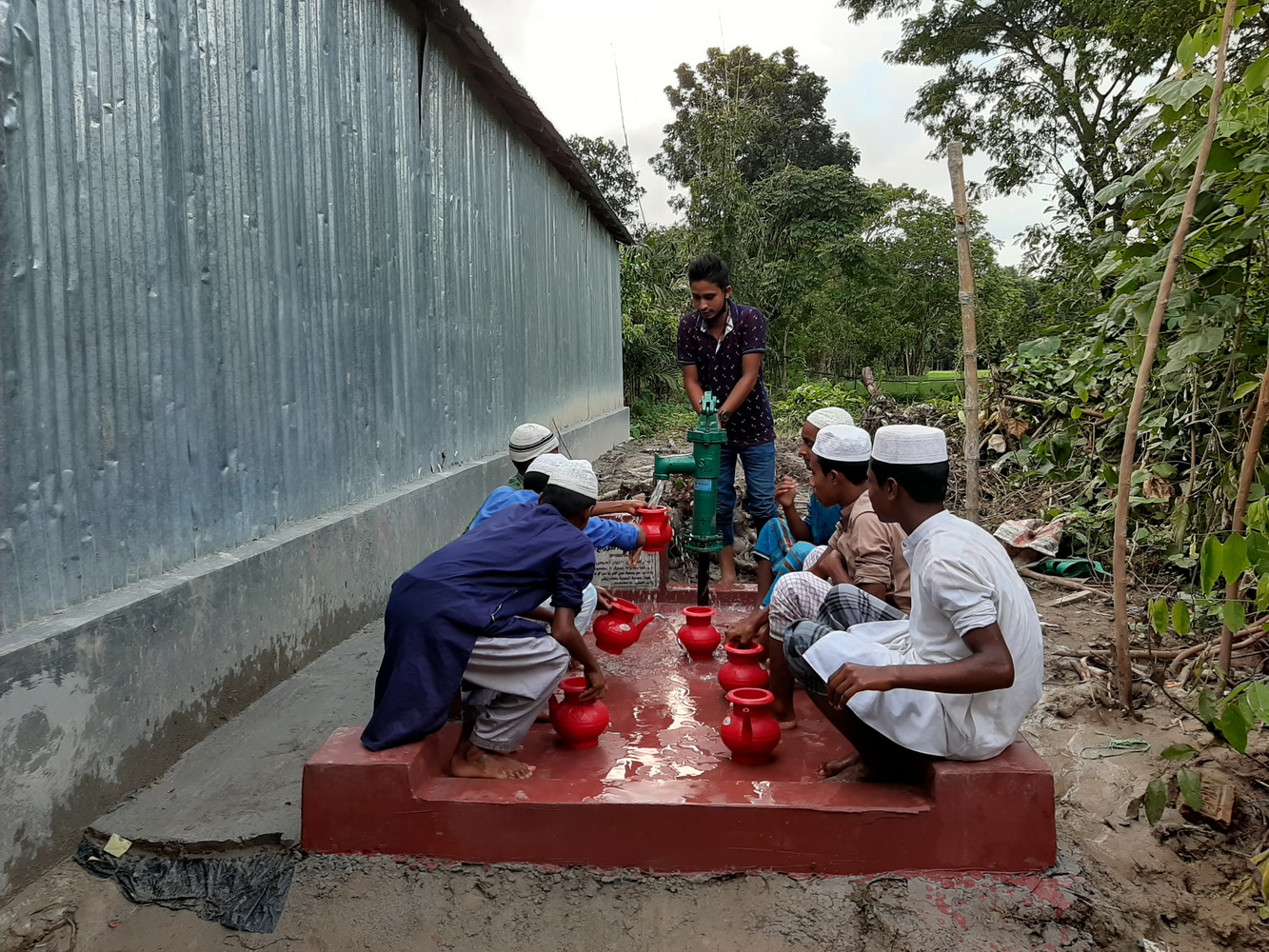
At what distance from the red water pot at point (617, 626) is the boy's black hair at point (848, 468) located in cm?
104

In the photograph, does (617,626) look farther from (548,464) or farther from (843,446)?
(843,446)

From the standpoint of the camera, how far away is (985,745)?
7.67 feet

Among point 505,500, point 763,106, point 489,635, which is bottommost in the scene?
point 489,635

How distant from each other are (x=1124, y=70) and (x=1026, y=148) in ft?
7.98

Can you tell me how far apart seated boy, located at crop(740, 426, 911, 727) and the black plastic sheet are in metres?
1.74

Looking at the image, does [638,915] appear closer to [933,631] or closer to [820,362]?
[933,631]

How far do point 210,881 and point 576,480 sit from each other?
160 cm

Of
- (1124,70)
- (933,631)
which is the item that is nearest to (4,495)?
(933,631)

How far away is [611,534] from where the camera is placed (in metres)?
3.99

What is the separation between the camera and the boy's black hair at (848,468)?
10.6 feet

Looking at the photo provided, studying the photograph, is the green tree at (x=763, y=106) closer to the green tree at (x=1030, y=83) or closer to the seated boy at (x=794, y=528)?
the green tree at (x=1030, y=83)

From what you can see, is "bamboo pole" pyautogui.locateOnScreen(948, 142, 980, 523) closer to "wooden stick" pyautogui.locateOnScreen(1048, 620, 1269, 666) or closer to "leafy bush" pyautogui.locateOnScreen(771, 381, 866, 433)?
"wooden stick" pyautogui.locateOnScreen(1048, 620, 1269, 666)

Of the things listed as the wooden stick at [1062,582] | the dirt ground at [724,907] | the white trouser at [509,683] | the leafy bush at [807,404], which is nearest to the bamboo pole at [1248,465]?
the dirt ground at [724,907]

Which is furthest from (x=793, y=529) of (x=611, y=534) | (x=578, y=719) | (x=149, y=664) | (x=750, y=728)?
(x=149, y=664)
